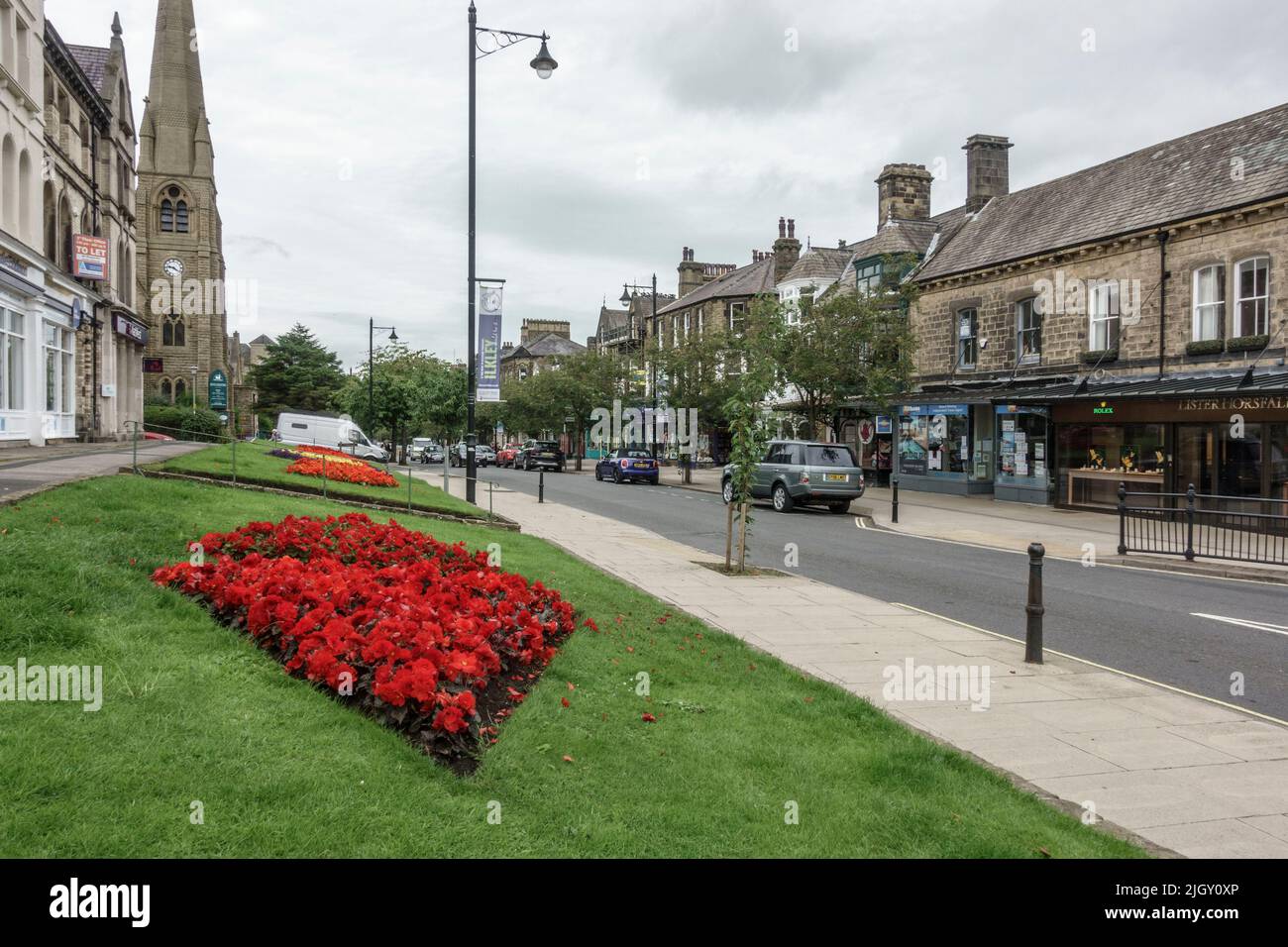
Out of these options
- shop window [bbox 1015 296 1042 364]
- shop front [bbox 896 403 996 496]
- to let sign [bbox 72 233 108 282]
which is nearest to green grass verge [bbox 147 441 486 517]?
to let sign [bbox 72 233 108 282]

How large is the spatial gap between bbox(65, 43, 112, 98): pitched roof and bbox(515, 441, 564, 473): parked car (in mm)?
26811

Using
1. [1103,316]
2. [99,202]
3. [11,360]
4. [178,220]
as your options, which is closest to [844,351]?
[1103,316]

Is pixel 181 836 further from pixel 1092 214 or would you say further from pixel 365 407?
pixel 365 407

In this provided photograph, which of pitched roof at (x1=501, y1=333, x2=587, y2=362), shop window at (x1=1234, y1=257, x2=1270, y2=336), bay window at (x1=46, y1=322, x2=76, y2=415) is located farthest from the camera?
pitched roof at (x1=501, y1=333, x2=587, y2=362)

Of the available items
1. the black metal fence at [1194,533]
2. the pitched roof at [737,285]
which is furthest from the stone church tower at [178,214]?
the black metal fence at [1194,533]

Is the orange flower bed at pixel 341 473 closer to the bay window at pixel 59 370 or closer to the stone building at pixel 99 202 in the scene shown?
the bay window at pixel 59 370

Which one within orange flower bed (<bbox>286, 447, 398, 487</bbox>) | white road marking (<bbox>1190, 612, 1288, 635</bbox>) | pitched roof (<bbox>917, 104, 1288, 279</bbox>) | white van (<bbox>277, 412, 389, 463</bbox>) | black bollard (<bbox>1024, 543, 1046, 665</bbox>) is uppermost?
pitched roof (<bbox>917, 104, 1288, 279</bbox>)

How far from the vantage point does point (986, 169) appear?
35156 mm

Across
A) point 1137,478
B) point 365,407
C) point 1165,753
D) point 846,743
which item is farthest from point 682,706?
point 365,407

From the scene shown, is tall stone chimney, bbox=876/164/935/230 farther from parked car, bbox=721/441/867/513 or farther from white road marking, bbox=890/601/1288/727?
white road marking, bbox=890/601/1288/727

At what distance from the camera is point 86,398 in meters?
31.7

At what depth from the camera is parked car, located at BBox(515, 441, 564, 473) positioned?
5362 centimetres

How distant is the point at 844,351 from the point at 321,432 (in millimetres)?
22608
